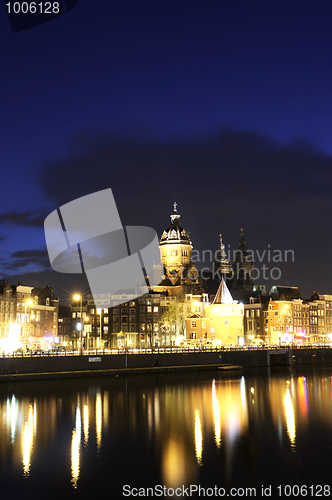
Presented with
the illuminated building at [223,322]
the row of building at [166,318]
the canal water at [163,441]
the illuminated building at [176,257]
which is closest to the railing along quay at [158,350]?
the canal water at [163,441]

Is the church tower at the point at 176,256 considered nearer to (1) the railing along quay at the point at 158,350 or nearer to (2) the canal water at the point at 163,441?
(1) the railing along quay at the point at 158,350

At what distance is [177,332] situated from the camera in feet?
387

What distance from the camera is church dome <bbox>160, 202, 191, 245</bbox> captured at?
152675mm

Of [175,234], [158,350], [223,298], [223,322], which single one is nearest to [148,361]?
[158,350]

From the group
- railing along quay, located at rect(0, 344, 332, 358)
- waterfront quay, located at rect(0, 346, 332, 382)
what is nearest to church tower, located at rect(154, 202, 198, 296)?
railing along quay, located at rect(0, 344, 332, 358)

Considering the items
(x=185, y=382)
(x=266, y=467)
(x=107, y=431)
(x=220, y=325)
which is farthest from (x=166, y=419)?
(x=220, y=325)

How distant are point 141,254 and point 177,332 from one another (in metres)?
42.5

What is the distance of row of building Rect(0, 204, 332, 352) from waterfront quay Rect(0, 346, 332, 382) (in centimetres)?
1154

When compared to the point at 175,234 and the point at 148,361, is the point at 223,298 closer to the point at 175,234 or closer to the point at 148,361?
the point at 148,361

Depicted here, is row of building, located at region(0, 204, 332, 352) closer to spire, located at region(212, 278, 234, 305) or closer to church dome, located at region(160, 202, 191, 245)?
spire, located at region(212, 278, 234, 305)

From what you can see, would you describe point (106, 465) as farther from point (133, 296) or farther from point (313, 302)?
point (313, 302)

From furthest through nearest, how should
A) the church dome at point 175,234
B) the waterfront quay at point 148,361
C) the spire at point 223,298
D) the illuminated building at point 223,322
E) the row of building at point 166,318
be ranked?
the church dome at point 175,234 < the spire at point 223,298 < the illuminated building at point 223,322 < the row of building at point 166,318 < the waterfront quay at point 148,361

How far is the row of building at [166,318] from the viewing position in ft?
326

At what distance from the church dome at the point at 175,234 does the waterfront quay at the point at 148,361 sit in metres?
57.3
